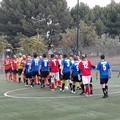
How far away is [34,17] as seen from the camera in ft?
160

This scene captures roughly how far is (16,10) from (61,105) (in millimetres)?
37045

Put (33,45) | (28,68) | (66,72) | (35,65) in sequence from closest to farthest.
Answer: (66,72), (35,65), (28,68), (33,45)

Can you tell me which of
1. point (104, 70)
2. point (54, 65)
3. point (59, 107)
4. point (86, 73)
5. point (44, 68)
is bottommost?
point (59, 107)

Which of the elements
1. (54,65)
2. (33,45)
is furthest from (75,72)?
(33,45)

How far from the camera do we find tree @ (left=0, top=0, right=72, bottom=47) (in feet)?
156

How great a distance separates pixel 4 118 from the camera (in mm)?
10133

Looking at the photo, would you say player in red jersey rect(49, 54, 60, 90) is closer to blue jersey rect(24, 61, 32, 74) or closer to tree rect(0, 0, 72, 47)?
blue jersey rect(24, 61, 32, 74)

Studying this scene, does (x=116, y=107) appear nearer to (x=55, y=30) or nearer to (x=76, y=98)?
(x=76, y=98)

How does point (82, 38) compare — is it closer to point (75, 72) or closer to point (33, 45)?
point (33, 45)

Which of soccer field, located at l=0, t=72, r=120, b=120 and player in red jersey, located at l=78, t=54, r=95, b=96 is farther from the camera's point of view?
player in red jersey, located at l=78, t=54, r=95, b=96

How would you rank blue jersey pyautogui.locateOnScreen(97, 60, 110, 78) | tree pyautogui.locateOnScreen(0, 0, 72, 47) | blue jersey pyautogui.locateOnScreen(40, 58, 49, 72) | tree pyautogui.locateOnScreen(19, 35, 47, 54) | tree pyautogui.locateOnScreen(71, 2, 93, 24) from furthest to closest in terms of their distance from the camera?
tree pyautogui.locateOnScreen(71, 2, 93, 24), tree pyautogui.locateOnScreen(0, 0, 72, 47), tree pyautogui.locateOnScreen(19, 35, 47, 54), blue jersey pyautogui.locateOnScreen(40, 58, 49, 72), blue jersey pyautogui.locateOnScreen(97, 60, 110, 78)

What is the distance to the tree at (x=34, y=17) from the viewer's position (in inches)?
1869

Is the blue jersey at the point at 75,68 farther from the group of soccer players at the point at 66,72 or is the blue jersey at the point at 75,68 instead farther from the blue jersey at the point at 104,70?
the blue jersey at the point at 104,70

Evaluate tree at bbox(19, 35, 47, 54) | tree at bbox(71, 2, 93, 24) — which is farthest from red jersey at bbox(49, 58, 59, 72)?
tree at bbox(71, 2, 93, 24)
